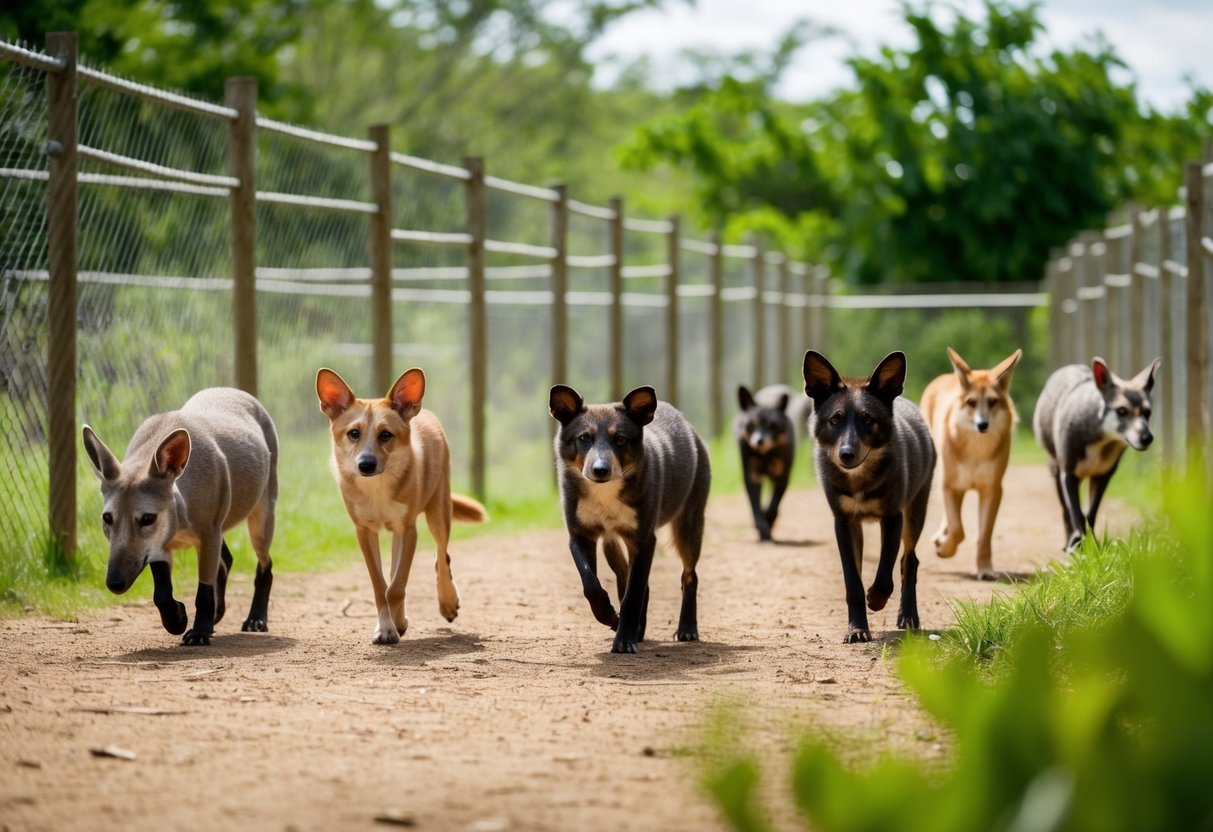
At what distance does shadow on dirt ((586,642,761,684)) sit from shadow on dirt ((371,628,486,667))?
56 cm

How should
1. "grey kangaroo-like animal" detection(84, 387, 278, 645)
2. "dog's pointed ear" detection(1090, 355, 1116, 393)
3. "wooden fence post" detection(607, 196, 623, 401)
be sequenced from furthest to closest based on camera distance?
"wooden fence post" detection(607, 196, 623, 401) → "dog's pointed ear" detection(1090, 355, 1116, 393) → "grey kangaroo-like animal" detection(84, 387, 278, 645)

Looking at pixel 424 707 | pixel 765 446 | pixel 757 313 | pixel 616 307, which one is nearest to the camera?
pixel 424 707

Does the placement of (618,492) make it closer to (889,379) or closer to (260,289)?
(889,379)

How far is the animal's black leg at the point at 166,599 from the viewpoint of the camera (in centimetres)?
647

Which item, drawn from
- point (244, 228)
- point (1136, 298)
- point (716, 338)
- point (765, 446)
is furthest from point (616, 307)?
point (244, 228)

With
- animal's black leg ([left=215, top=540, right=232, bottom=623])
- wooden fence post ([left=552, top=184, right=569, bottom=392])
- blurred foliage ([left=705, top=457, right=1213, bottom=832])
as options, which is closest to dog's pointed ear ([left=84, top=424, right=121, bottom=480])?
animal's black leg ([left=215, top=540, right=232, bottom=623])

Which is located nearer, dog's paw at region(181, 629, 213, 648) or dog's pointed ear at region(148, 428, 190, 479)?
dog's pointed ear at region(148, 428, 190, 479)

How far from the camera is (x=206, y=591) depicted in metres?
6.71

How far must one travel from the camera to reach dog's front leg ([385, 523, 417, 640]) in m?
6.98

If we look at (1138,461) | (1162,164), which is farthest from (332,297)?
(1162,164)

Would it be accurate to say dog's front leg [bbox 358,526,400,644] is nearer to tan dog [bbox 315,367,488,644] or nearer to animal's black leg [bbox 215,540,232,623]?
tan dog [bbox 315,367,488,644]

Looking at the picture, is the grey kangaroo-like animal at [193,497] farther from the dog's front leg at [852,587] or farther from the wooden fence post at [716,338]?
the wooden fence post at [716,338]

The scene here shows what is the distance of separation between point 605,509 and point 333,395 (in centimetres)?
128

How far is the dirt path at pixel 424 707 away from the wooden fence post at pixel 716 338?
9.88 metres
